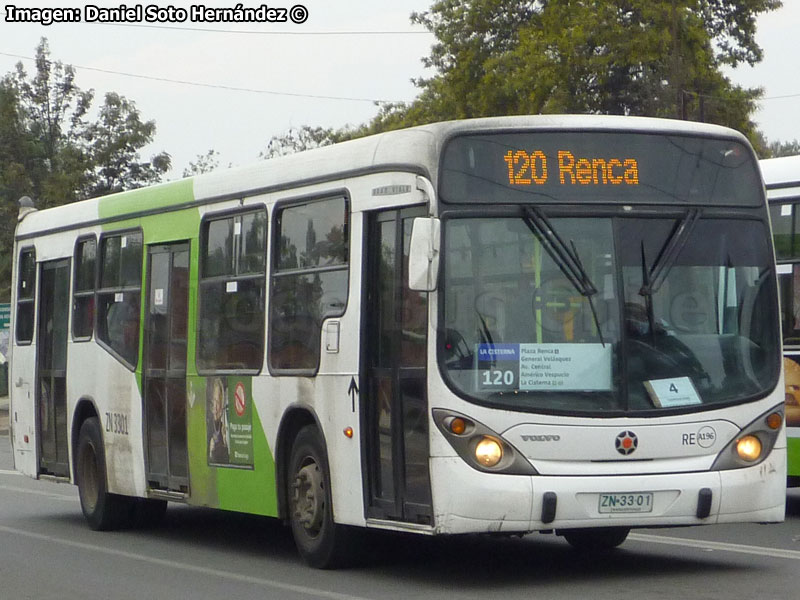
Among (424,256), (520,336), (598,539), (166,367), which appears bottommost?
(598,539)

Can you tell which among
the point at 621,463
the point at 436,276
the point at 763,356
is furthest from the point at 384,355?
the point at 763,356

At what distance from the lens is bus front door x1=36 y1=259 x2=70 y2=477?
52.7 feet

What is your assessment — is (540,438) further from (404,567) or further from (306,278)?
(306,278)

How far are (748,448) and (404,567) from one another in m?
2.51

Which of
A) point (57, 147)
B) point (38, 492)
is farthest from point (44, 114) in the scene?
point (38, 492)

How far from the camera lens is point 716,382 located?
33.3 ft

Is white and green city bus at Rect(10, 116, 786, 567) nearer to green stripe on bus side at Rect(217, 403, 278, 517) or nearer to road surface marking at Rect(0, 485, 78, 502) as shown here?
green stripe on bus side at Rect(217, 403, 278, 517)

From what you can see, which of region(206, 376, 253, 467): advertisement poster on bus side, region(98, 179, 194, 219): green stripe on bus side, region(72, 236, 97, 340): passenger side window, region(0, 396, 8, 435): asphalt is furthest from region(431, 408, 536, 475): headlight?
region(0, 396, 8, 435): asphalt

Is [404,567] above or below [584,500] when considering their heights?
below

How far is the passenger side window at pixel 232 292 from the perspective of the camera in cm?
1219

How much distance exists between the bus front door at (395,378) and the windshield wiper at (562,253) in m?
0.68

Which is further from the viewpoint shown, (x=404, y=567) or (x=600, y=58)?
(x=600, y=58)

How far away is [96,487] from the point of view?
15.3m

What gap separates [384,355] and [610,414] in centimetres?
152
